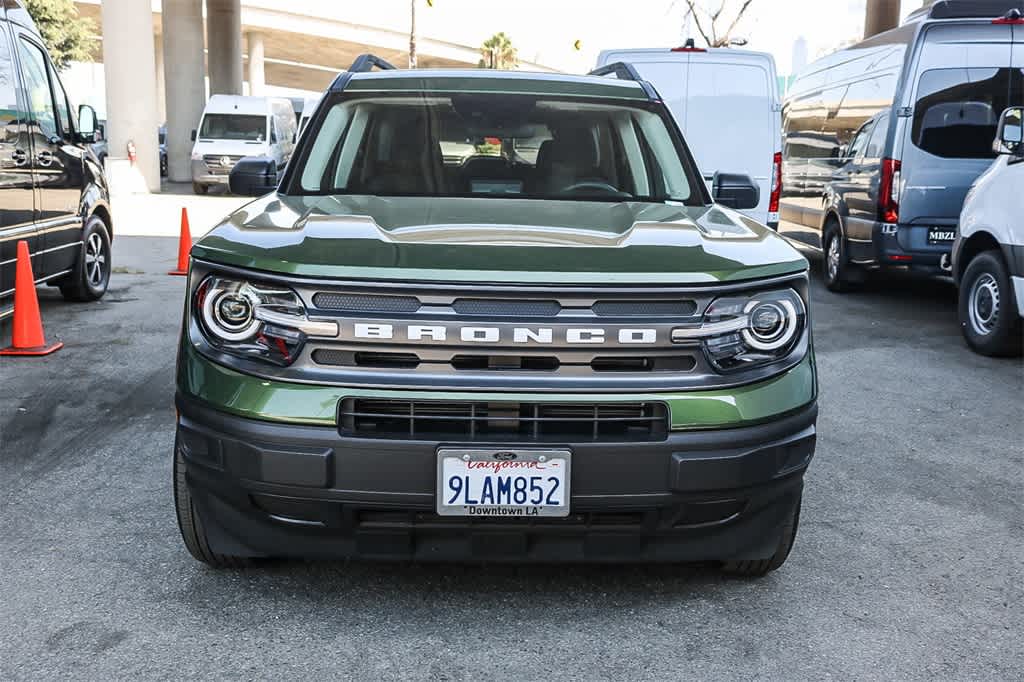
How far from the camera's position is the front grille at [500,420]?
2.91m

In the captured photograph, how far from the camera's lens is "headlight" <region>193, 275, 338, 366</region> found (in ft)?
9.73

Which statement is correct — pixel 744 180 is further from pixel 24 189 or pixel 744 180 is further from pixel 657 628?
pixel 24 189

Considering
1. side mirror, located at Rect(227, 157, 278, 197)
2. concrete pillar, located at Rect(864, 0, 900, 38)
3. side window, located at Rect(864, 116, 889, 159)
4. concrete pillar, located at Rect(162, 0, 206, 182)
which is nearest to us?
side mirror, located at Rect(227, 157, 278, 197)

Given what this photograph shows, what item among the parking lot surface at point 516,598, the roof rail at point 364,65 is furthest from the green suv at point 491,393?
the roof rail at point 364,65

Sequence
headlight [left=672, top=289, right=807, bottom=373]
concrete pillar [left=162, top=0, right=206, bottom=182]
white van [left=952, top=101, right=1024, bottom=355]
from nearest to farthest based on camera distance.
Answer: headlight [left=672, top=289, right=807, bottom=373]
white van [left=952, top=101, right=1024, bottom=355]
concrete pillar [left=162, top=0, right=206, bottom=182]

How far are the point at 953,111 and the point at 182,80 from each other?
2529 centimetres

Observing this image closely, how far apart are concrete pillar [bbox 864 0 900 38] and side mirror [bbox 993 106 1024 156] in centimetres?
2640

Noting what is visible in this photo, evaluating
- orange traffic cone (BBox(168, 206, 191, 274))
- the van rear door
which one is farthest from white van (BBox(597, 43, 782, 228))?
orange traffic cone (BBox(168, 206, 191, 274))

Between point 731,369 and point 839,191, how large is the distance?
843 cm

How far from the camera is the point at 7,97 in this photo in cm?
733

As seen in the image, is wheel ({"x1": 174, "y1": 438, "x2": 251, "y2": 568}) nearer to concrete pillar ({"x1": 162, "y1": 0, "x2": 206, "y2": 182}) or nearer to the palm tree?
concrete pillar ({"x1": 162, "y1": 0, "x2": 206, "y2": 182})

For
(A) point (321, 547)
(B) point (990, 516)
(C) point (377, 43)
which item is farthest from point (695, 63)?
(C) point (377, 43)

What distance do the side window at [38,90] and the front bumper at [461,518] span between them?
5.70m

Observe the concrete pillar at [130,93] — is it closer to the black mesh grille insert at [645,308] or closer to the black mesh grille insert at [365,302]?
the black mesh grille insert at [365,302]
